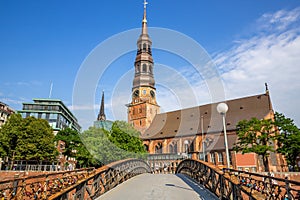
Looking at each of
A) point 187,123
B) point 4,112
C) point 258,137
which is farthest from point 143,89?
point 4,112

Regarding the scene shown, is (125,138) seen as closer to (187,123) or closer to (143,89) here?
(187,123)

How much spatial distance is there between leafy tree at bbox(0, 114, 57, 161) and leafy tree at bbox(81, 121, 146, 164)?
22.3 feet

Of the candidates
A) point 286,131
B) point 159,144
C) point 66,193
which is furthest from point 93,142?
point 66,193

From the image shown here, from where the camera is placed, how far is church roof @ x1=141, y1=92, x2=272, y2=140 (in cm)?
4438

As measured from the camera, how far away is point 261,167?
120 ft

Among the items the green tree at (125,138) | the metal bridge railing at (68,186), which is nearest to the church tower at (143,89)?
the green tree at (125,138)

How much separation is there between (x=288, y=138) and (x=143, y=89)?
36.2 m

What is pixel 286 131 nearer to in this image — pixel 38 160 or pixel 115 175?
pixel 115 175

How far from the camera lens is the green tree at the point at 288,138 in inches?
1225

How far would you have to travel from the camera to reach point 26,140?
39219mm

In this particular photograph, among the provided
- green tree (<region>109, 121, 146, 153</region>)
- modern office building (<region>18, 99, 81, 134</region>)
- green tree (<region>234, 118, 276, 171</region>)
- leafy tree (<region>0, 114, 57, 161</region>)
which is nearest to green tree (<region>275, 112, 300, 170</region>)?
green tree (<region>234, 118, 276, 171</region>)

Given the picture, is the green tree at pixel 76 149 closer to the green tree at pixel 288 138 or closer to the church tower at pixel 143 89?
the church tower at pixel 143 89

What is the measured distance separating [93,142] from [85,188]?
30490 mm

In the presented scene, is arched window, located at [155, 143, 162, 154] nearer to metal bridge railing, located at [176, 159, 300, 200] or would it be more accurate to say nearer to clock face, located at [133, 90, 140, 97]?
clock face, located at [133, 90, 140, 97]
